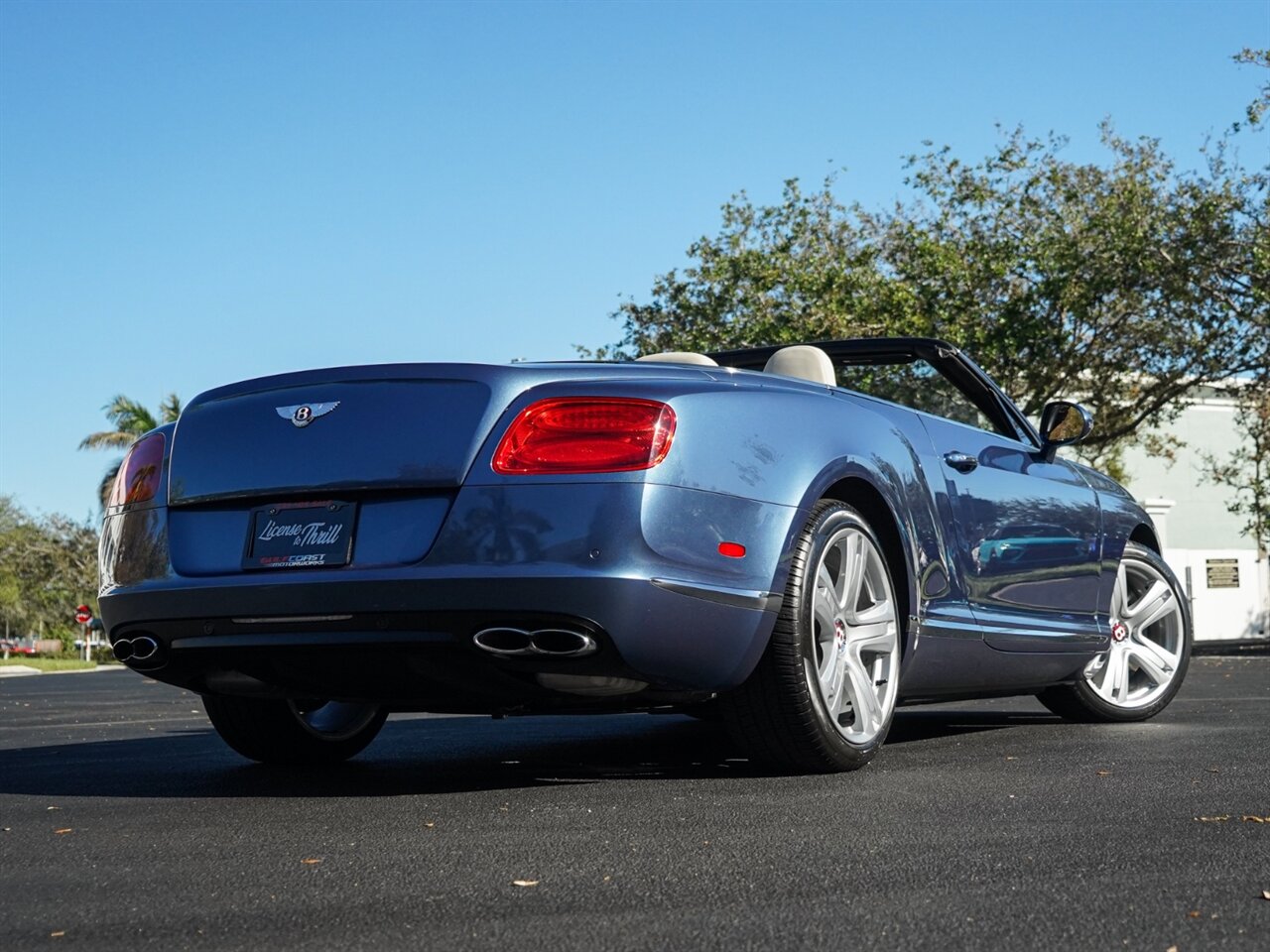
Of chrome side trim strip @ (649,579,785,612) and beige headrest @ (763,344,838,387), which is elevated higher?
beige headrest @ (763,344,838,387)

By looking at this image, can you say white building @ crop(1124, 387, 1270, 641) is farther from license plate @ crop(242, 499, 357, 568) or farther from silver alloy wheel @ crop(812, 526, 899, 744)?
license plate @ crop(242, 499, 357, 568)

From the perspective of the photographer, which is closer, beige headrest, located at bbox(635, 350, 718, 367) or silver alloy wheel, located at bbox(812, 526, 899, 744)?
silver alloy wheel, located at bbox(812, 526, 899, 744)

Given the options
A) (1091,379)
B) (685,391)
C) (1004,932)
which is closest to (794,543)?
(685,391)

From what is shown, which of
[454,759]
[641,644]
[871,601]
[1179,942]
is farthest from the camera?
[454,759]

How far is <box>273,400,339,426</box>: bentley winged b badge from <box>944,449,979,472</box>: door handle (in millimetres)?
2269

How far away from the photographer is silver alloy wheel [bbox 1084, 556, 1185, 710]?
7312 mm

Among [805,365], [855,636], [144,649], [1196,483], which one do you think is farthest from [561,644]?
[1196,483]

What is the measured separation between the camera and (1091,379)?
1104 inches

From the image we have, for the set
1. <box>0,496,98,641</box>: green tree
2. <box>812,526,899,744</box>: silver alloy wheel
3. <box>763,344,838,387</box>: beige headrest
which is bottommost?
<box>0,496,98,641</box>: green tree

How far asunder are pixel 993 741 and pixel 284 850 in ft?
11.1

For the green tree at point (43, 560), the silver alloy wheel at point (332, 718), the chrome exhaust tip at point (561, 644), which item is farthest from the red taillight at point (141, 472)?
the green tree at point (43, 560)

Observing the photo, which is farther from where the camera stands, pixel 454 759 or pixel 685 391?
pixel 454 759

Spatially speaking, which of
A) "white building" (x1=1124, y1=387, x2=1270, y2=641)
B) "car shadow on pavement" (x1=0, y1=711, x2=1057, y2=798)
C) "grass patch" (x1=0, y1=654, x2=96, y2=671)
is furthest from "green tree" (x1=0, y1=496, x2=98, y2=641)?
"car shadow on pavement" (x1=0, y1=711, x2=1057, y2=798)

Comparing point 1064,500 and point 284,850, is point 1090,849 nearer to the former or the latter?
point 284,850
